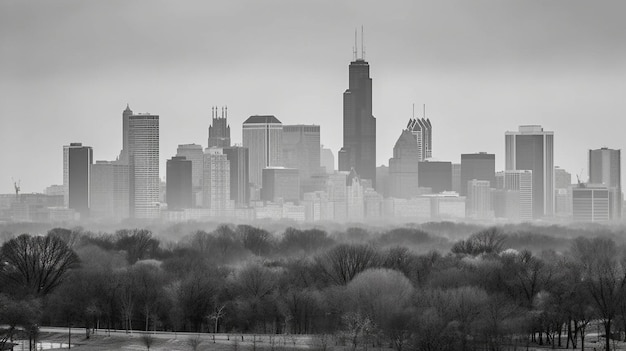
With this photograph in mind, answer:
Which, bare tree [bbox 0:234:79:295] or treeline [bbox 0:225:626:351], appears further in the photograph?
bare tree [bbox 0:234:79:295]

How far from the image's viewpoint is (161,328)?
94.1m

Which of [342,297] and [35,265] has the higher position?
[35,265]

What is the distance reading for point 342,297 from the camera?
9325 cm

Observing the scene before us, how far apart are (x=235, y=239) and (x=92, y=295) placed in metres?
86.7

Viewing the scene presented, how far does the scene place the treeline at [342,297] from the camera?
3246 inches

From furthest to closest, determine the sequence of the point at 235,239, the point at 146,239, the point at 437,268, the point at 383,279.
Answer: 1. the point at 235,239
2. the point at 146,239
3. the point at 437,268
4. the point at 383,279

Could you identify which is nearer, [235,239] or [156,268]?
[156,268]

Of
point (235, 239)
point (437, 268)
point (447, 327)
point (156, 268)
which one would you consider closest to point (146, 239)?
point (235, 239)

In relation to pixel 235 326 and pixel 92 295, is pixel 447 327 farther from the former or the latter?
pixel 92 295

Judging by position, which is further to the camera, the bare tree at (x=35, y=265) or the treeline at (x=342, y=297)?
the bare tree at (x=35, y=265)

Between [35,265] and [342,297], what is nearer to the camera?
[342,297]

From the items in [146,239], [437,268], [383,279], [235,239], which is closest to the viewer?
[383,279]

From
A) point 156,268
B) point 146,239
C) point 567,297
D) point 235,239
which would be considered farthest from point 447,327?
point 235,239

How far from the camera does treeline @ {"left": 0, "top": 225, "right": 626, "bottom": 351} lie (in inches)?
3246
